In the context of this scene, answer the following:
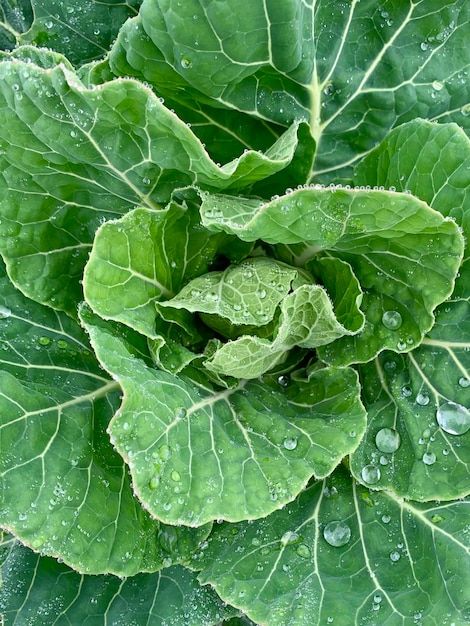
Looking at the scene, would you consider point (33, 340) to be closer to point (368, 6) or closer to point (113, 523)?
point (113, 523)

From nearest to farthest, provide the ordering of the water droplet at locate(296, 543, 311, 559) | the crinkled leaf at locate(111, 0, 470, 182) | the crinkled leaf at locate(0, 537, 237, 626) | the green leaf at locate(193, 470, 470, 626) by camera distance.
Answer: the crinkled leaf at locate(111, 0, 470, 182), the green leaf at locate(193, 470, 470, 626), the water droplet at locate(296, 543, 311, 559), the crinkled leaf at locate(0, 537, 237, 626)

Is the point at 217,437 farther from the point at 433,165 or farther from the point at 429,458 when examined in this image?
the point at 433,165

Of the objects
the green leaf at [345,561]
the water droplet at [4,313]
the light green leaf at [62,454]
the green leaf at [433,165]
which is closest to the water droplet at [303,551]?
the green leaf at [345,561]

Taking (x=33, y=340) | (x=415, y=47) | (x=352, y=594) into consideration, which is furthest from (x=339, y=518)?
(x=415, y=47)

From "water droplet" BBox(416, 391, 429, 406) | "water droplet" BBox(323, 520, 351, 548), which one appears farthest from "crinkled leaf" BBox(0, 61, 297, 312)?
"water droplet" BBox(323, 520, 351, 548)

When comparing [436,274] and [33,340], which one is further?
[33,340]

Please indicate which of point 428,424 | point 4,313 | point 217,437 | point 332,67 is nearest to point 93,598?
point 217,437

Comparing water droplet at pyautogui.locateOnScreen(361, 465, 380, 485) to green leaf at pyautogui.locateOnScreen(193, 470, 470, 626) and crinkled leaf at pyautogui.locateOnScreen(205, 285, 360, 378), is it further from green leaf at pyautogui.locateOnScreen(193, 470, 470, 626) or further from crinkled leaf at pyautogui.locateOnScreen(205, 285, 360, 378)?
crinkled leaf at pyautogui.locateOnScreen(205, 285, 360, 378)
